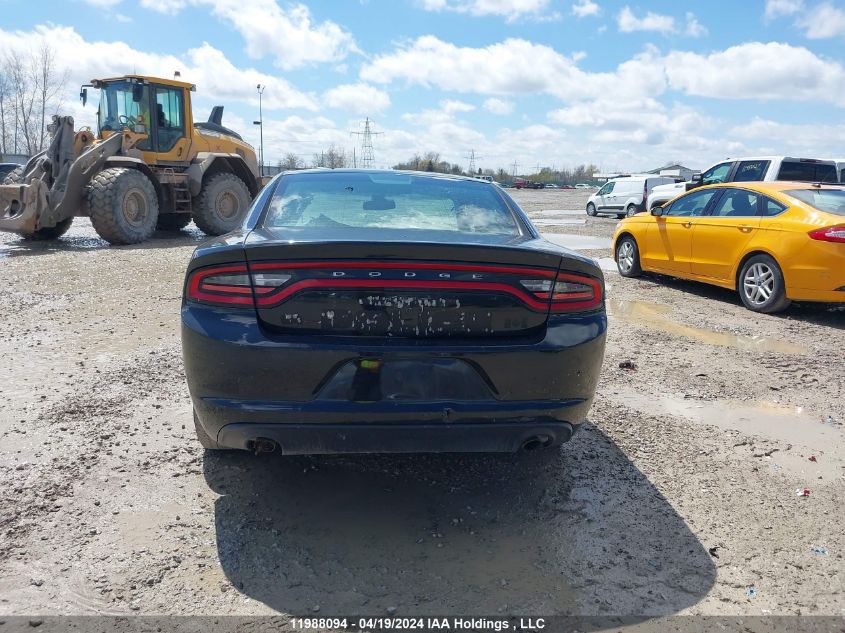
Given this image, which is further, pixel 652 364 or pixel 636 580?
pixel 652 364

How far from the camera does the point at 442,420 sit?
2607 millimetres

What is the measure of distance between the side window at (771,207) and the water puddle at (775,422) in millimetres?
3524

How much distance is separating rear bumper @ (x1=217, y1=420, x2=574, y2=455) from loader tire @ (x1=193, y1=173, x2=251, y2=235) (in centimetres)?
1234

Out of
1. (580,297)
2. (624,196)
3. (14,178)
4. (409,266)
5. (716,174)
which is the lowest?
(580,297)

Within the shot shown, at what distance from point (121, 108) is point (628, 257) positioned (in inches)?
425

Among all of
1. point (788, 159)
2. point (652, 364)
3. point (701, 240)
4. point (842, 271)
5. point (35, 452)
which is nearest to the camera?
point (35, 452)

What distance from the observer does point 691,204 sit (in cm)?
871

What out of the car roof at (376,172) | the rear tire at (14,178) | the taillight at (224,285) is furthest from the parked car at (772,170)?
the rear tire at (14,178)

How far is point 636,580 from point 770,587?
506mm

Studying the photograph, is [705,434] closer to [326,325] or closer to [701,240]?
[326,325]

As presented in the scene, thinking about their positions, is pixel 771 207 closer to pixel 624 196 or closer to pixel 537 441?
pixel 537 441

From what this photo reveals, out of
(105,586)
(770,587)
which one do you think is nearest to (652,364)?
(770,587)

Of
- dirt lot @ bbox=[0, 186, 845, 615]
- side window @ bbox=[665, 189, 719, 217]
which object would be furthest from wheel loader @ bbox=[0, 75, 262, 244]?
side window @ bbox=[665, 189, 719, 217]

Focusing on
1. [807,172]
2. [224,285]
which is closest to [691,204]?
[807,172]
